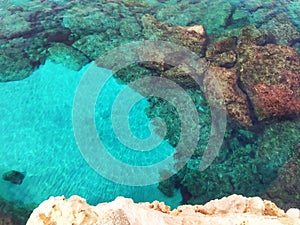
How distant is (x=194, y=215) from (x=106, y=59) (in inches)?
393

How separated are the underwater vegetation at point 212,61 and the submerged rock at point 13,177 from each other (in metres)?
0.03

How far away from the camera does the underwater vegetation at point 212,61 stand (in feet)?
40.1

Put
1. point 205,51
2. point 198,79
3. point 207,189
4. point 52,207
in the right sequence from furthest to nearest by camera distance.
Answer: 1. point 205,51
2. point 198,79
3. point 207,189
4. point 52,207

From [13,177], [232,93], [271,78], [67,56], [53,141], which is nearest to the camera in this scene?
[13,177]

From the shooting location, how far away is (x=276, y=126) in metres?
13.6

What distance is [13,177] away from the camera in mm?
11523

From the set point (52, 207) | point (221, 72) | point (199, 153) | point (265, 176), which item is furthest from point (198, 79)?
point (52, 207)

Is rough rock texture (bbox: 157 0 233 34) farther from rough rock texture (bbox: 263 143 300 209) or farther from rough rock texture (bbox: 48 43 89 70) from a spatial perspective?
rough rock texture (bbox: 263 143 300 209)

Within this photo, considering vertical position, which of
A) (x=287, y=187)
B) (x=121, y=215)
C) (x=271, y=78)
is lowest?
(x=287, y=187)

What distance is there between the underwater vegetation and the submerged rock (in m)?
0.03

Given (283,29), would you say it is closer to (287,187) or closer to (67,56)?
(287,187)

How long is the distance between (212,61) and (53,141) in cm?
772

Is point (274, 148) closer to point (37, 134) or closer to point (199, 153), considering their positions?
point (199, 153)

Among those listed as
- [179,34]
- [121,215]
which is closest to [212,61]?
[179,34]
